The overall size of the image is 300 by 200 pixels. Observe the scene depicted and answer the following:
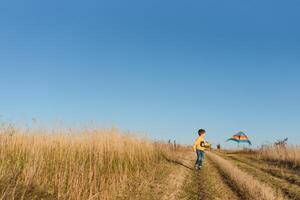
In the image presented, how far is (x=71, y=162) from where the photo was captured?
31.3 ft

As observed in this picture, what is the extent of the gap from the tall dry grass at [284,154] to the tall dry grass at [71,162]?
10.00 m

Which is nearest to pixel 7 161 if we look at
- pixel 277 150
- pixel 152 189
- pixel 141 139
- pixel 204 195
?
pixel 152 189

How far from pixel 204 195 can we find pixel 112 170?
3.43 meters

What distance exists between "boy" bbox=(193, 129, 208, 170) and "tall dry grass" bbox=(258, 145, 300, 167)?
6371mm

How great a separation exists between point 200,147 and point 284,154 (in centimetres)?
1029

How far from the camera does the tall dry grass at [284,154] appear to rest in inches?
753

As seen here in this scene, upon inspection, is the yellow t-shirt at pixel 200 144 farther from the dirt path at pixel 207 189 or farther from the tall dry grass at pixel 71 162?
the dirt path at pixel 207 189

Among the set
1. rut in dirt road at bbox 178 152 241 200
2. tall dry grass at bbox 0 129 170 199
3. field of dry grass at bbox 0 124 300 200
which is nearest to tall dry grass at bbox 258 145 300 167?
field of dry grass at bbox 0 124 300 200

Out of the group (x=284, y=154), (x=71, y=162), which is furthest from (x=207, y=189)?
(x=284, y=154)

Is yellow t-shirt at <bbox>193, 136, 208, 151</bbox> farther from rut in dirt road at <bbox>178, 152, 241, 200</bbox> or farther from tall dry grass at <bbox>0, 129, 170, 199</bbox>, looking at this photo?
rut in dirt road at <bbox>178, 152, 241, 200</bbox>

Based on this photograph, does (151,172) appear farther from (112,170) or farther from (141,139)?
(141,139)

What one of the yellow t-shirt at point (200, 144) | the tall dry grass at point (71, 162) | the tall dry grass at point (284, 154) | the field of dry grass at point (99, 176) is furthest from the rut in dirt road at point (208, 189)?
the tall dry grass at point (284, 154)

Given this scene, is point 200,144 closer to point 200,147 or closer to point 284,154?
point 200,147

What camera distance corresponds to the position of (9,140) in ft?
34.4
